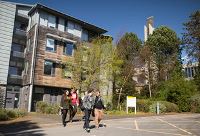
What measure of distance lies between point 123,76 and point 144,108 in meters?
11.1

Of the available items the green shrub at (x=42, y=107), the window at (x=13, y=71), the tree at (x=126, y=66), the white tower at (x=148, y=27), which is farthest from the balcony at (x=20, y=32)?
the white tower at (x=148, y=27)

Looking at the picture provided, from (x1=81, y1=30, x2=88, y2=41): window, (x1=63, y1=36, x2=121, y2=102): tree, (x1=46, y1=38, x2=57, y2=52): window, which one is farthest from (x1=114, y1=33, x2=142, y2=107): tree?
(x1=46, y1=38, x2=57, y2=52): window

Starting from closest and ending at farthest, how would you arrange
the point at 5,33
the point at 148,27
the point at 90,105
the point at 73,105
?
1. the point at 90,105
2. the point at 73,105
3. the point at 5,33
4. the point at 148,27

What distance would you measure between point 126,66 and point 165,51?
13717mm

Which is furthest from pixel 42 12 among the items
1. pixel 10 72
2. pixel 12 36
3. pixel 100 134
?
pixel 100 134

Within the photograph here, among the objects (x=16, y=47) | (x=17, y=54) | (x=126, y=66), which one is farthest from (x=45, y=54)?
(x=126, y=66)

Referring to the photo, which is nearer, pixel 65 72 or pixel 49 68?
pixel 49 68

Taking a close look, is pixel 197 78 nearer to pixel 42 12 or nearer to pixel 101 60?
pixel 101 60

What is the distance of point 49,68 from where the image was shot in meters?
31.6

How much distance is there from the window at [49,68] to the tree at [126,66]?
998 centimetres

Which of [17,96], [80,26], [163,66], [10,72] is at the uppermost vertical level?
[80,26]

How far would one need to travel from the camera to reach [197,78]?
4241cm

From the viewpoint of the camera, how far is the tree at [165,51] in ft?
154

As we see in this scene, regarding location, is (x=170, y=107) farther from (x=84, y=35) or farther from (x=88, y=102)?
(x=88, y=102)
